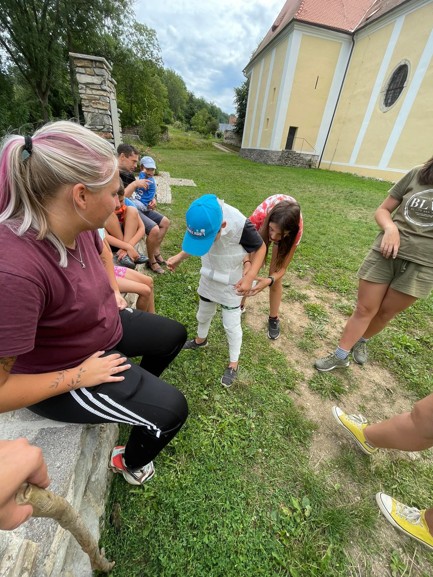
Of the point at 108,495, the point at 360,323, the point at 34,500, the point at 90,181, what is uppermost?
the point at 90,181

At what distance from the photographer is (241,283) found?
194cm

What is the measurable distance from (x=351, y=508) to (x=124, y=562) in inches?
48.6

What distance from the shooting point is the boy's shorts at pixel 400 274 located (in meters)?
1.86

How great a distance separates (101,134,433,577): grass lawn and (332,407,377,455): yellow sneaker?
0.31 feet

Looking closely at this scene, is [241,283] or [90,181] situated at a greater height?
[90,181]

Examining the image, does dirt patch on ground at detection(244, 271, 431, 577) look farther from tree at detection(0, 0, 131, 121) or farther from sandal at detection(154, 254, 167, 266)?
tree at detection(0, 0, 131, 121)

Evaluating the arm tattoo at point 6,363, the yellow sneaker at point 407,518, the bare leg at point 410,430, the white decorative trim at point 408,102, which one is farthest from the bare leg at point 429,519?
the white decorative trim at point 408,102

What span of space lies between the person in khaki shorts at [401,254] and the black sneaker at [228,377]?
109 centimetres

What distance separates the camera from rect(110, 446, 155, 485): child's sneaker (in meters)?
1.49

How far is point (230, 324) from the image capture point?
2092 mm

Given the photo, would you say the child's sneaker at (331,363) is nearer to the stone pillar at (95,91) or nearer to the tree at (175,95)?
the stone pillar at (95,91)

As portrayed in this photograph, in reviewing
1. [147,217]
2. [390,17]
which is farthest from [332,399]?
[390,17]

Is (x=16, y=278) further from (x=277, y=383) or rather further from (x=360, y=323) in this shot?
(x=360, y=323)

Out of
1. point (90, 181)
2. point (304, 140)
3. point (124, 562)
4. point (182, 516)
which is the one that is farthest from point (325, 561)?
point (304, 140)
